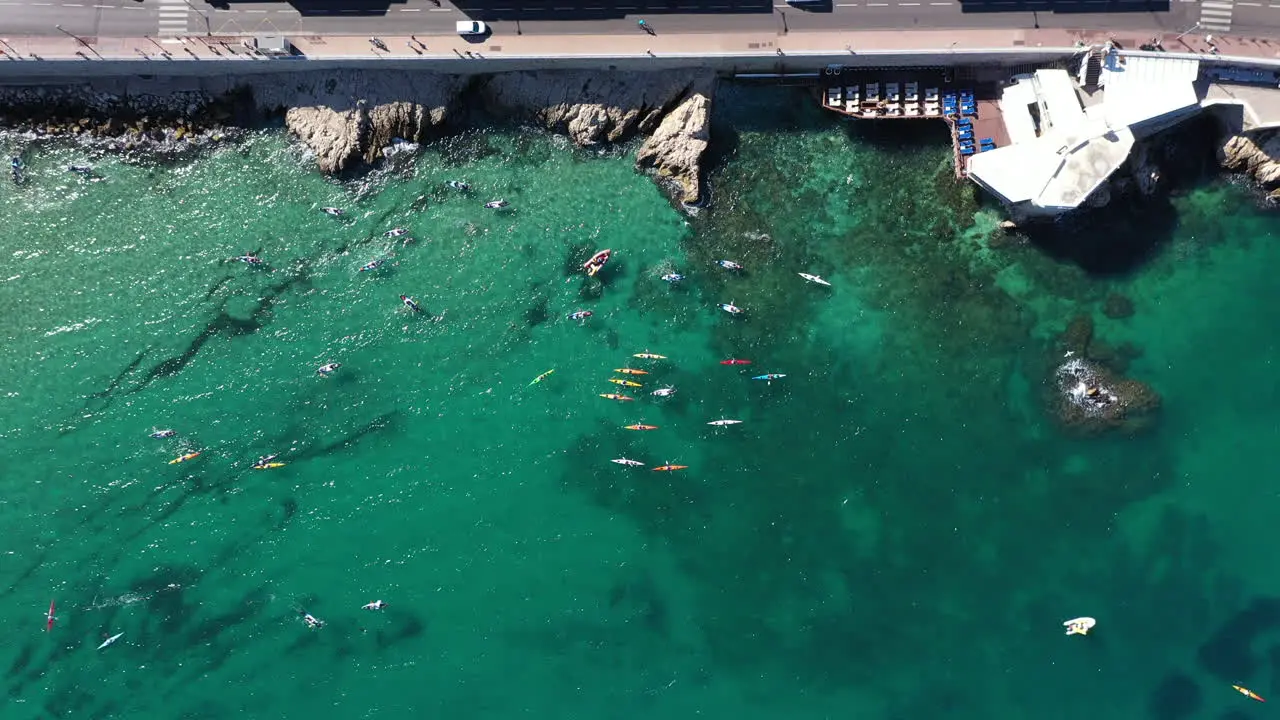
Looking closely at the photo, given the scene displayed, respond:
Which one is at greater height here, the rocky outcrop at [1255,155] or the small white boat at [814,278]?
the rocky outcrop at [1255,155]

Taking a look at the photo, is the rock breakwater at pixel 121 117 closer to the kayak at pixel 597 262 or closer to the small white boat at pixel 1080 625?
the kayak at pixel 597 262

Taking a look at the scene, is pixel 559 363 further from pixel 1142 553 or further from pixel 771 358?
pixel 1142 553

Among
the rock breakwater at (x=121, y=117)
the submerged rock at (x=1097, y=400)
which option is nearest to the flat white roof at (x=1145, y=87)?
the submerged rock at (x=1097, y=400)

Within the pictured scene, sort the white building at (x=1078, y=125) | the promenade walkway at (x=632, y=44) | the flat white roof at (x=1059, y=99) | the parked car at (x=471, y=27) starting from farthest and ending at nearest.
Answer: the promenade walkway at (x=632, y=44) < the parked car at (x=471, y=27) < the flat white roof at (x=1059, y=99) < the white building at (x=1078, y=125)

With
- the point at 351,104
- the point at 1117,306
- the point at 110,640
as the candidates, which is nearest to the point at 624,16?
the point at 351,104

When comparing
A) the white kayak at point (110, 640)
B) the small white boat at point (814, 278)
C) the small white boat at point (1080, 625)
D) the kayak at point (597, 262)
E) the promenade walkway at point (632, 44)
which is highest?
the promenade walkway at point (632, 44)
